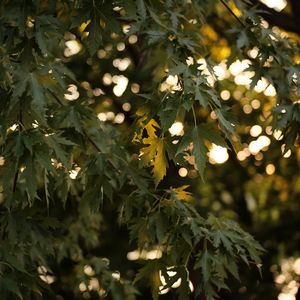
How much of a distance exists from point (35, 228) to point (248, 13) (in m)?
1.53

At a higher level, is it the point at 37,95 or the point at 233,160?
the point at 37,95

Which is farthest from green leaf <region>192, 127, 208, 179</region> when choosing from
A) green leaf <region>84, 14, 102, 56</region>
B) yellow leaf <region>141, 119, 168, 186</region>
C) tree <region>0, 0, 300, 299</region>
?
green leaf <region>84, 14, 102, 56</region>

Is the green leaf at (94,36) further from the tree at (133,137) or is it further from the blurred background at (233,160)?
the blurred background at (233,160)

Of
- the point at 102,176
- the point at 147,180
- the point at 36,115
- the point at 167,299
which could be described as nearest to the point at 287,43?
the point at 147,180

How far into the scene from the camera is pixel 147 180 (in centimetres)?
310

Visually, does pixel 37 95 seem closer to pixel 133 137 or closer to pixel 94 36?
pixel 94 36

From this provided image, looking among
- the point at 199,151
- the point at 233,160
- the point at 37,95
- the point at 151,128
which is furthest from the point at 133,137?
the point at 233,160

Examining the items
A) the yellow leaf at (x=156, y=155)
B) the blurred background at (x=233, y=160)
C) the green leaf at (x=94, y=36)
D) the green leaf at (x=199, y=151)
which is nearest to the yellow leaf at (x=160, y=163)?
the yellow leaf at (x=156, y=155)

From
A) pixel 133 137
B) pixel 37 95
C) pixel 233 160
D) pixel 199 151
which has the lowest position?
pixel 233 160

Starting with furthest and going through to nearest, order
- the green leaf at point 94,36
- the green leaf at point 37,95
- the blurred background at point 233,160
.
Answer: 1. the blurred background at point 233,160
2. the green leaf at point 94,36
3. the green leaf at point 37,95

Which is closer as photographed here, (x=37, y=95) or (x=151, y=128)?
(x=37, y=95)

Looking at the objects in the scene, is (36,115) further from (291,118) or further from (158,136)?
(291,118)

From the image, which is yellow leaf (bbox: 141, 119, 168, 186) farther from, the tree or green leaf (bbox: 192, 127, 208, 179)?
green leaf (bbox: 192, 127, 208, 179)

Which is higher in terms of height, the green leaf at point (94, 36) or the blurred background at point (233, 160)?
the green leaf at point (94, 36)
